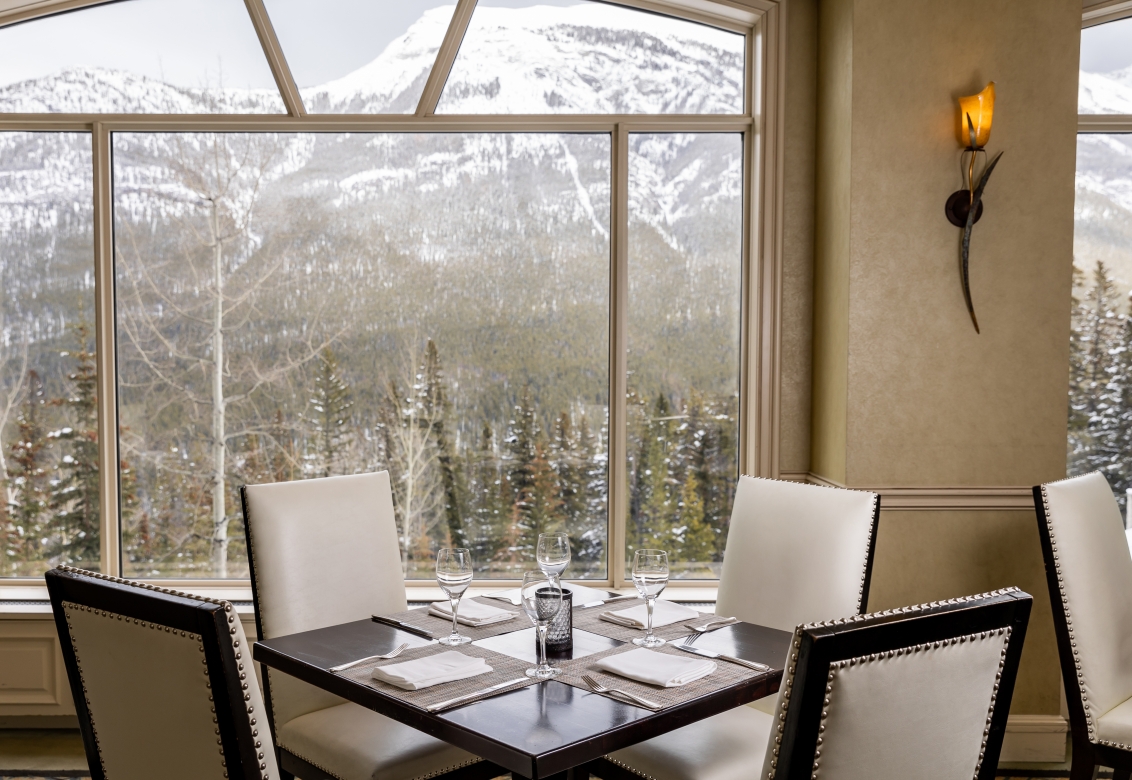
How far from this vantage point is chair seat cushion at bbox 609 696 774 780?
1880 mm

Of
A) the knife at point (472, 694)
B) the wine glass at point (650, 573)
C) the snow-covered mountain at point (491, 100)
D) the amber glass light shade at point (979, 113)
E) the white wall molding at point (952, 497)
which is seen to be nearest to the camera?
the knife at point (472, 694)

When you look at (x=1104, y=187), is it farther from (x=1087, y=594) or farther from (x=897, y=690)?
(x=897, y=690)

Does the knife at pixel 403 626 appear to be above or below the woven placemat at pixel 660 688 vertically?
below

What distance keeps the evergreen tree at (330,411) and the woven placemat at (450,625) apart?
133 centimetres

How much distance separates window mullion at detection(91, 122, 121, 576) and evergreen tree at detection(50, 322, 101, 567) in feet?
0.16

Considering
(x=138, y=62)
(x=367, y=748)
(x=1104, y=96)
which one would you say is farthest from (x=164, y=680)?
(x=1104, y=96)

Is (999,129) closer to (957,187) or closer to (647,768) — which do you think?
(957,187)

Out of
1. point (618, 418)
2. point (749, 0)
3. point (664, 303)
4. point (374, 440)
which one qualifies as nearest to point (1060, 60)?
point (749, 0)

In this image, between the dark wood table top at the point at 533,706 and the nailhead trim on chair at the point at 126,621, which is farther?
the dark wood table top at the point at 533,706

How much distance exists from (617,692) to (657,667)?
14cm

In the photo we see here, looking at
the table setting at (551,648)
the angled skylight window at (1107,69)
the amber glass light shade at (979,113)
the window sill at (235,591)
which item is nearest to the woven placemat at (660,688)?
the table setting at (551,648)

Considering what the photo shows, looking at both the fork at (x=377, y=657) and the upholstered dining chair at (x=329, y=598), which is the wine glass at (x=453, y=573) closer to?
the fork at (x=377, y=657)

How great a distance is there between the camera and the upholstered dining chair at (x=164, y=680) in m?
1.28

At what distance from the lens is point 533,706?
1531 millimetres
